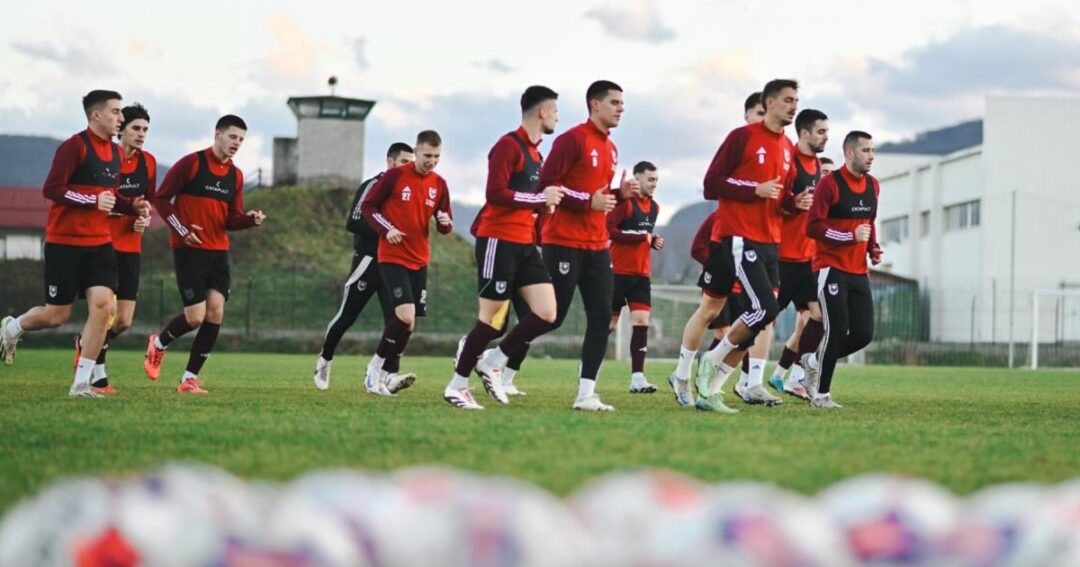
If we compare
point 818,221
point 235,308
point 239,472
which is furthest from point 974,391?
point 235,308

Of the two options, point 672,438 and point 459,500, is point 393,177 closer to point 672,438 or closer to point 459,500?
point 672,438

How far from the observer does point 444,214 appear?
1348cm

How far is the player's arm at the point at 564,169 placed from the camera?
10594 millimetres

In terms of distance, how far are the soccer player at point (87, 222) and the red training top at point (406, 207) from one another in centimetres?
265

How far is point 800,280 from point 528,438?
22.5 feet

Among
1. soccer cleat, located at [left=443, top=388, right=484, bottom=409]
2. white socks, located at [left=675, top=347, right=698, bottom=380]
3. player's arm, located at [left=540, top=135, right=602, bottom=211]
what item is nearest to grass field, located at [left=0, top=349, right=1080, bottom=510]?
soccer cleat, located at [left=443, top=388, right=484, bottom=409]

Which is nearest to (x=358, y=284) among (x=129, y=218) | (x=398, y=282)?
(x=398, y=282)

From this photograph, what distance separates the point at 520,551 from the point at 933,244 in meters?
61.5

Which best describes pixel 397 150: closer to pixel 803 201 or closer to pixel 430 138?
pixel 430 138

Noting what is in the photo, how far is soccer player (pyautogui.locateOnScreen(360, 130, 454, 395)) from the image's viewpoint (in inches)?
527

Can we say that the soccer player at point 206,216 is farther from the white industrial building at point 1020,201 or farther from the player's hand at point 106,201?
the white industrial building at point 1020,201

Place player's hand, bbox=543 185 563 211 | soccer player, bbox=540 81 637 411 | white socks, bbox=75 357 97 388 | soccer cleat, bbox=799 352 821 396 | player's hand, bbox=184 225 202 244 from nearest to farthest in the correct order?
player's hand, bbox=543 185 563 211, soccer player, bbox=540 81 637 411, white socks, bbox=75 357 97 388, player's hand, bbox=184 225 202 244, soccer cleat, bbox=799 352 821 396

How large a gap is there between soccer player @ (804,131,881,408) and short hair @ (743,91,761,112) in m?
1.01

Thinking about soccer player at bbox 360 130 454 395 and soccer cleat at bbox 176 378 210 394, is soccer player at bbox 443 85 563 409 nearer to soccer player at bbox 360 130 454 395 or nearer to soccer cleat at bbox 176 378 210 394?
soccer player at bbox 360 130 454 395
